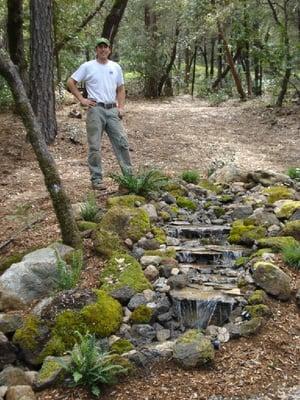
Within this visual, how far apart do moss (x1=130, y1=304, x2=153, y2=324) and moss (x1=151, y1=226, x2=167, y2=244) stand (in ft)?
4.35

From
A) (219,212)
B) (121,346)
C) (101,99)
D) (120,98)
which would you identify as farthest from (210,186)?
(121,346)

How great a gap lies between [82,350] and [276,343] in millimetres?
1594

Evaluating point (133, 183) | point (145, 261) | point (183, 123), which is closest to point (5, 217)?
point (133, 183)

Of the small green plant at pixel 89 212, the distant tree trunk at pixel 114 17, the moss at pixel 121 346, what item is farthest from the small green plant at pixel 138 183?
the distant tree trunk at pixel 114 17

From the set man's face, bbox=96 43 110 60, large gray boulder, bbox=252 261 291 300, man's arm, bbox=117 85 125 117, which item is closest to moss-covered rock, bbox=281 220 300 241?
large gray boulder, bbox=252 261 291 300

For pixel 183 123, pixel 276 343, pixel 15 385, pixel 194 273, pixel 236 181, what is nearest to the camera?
pixel 15 385

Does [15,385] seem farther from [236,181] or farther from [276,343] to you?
[236,181]

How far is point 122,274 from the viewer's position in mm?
4934

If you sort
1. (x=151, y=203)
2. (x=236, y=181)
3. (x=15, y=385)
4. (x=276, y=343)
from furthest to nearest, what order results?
(x=236, y=181), (x=151, y=203), (x=276, y=343), (x=15, y=385)

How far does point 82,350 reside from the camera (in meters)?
3.80

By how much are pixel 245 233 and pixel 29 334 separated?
274cm

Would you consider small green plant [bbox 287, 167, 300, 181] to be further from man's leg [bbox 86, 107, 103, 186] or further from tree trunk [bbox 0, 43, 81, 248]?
tree trunk [bbox 0, 43, 81, 248]

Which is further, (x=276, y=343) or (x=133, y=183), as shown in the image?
(x=133, y=183)

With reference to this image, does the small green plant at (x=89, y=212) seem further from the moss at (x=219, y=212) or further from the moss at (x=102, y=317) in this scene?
the moss at (x=102, y=317)
